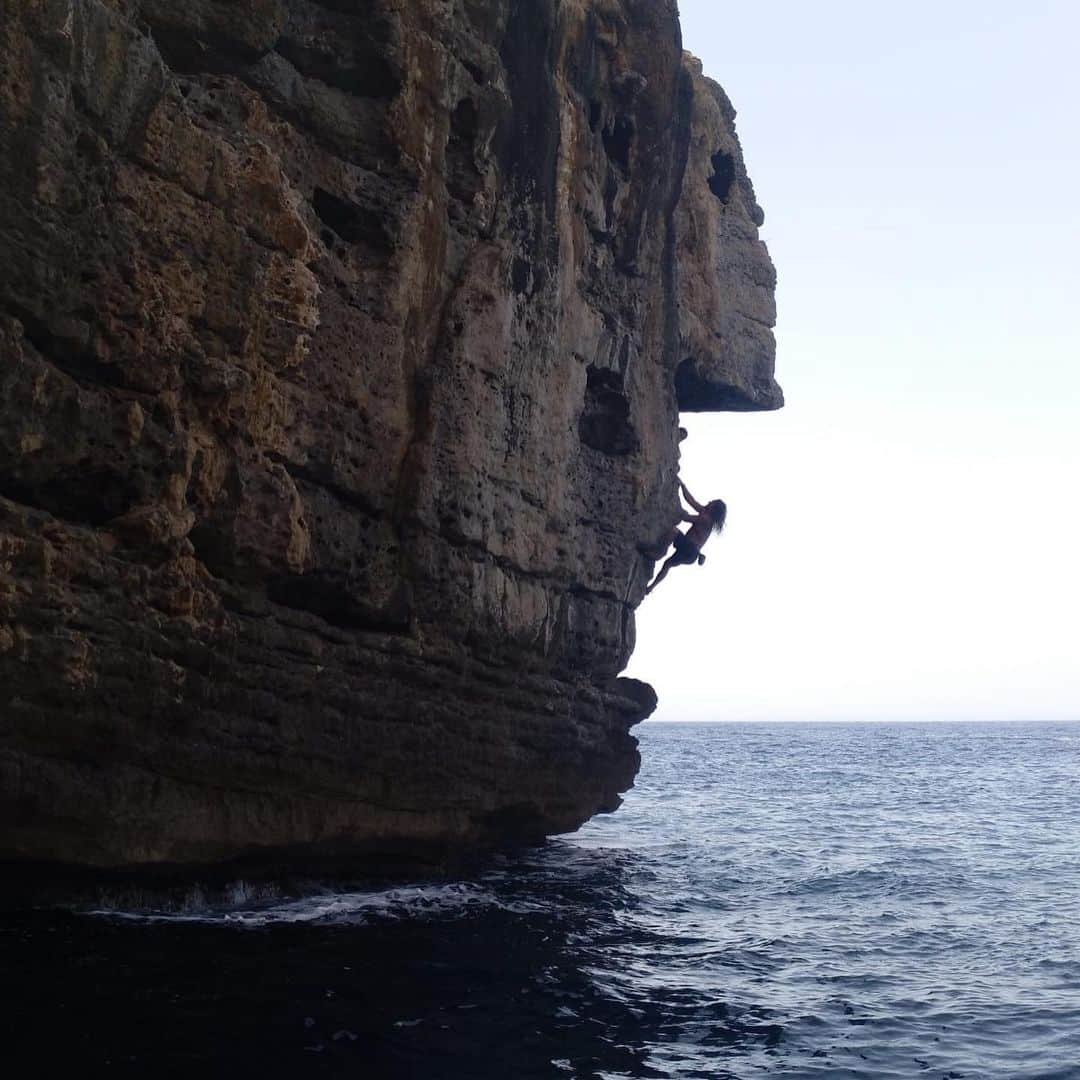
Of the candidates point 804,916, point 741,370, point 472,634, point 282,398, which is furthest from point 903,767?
point 282,398

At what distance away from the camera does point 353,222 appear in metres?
12.6

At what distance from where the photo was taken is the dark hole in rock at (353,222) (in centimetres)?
1247

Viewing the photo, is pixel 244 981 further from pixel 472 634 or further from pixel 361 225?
pixel 361 225

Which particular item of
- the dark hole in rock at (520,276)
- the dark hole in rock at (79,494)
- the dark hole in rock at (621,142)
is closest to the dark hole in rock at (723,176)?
the dark hole in rock at (621,142)

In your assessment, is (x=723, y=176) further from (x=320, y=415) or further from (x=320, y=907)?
(x=320, y=907)

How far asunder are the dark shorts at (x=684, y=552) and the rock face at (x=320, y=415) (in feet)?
6.44

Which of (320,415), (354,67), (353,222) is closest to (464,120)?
(354,67)

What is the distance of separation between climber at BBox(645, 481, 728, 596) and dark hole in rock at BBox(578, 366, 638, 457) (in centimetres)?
240

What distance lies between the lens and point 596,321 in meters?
17.0

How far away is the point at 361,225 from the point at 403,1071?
316 inches

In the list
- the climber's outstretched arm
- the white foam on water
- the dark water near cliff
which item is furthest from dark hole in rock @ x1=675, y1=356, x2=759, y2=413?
the white foam on water

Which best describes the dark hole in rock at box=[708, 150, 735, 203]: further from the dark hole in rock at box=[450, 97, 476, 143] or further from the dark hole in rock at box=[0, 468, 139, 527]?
the dark hole in rock at box=[0, 468, 139, 527]

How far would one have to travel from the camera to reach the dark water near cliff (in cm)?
886

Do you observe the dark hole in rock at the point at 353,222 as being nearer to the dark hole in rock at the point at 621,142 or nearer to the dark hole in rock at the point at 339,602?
the dark hole in rock at the point at 339,602
